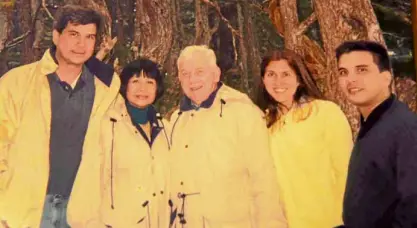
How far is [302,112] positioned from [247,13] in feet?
1.67

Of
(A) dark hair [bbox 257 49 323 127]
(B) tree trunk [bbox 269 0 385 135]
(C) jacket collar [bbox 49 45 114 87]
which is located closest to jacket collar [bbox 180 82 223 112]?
(A) dark hair [bbox 257 49 323 127]

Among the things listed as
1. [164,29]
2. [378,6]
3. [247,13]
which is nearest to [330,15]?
[378,6]

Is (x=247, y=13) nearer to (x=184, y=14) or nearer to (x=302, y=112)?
(x=184, y=14)

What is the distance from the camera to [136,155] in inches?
87.6

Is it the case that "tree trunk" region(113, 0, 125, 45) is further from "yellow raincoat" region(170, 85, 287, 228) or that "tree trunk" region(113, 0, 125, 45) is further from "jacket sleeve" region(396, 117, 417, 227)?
"jacket sleeve" region(396, 117, 417, 227)

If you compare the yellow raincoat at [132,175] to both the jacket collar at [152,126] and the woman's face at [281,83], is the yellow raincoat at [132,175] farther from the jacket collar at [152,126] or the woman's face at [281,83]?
the woman's face at [281,83]

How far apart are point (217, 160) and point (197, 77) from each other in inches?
14.5

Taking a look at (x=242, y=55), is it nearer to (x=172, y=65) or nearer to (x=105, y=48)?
(x=172, y=65)

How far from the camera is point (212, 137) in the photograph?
2268 millimetres

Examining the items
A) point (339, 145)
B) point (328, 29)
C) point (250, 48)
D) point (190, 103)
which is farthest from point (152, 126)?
point (328, 29)

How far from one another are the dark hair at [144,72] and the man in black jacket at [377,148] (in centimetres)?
78

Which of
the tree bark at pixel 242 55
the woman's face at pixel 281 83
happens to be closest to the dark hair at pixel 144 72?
the tree bark at pixel 242 55

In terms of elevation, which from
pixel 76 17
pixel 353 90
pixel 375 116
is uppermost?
pixel 76 17

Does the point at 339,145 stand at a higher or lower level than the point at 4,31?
lower
